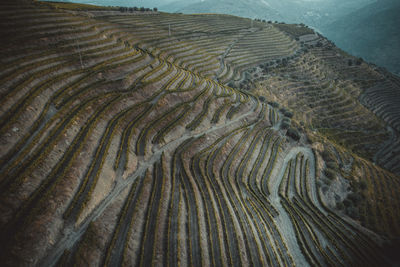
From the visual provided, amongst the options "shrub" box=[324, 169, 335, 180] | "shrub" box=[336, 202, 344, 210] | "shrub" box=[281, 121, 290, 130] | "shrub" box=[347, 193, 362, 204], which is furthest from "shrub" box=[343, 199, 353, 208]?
"shrub" box=[281, 121, 290, 130]

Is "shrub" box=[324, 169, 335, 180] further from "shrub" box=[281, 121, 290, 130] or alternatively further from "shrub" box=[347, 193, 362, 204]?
"shrub" box=[281, 121, 290, 130]

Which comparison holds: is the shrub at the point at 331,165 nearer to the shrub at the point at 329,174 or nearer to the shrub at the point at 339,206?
the shrub at the point at 329,174

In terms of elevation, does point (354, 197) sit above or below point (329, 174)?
below

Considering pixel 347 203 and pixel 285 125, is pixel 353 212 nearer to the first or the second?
pixel 347 203

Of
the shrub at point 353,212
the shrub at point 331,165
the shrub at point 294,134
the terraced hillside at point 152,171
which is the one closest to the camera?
the terraced hillside at point 152,171

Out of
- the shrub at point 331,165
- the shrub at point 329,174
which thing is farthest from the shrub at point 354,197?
the shrub at point 331,165

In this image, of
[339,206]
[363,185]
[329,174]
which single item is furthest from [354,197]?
[363,185]

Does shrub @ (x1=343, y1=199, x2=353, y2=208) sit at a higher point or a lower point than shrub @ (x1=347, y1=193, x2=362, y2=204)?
lower

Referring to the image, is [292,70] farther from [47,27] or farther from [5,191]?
[5,191]
